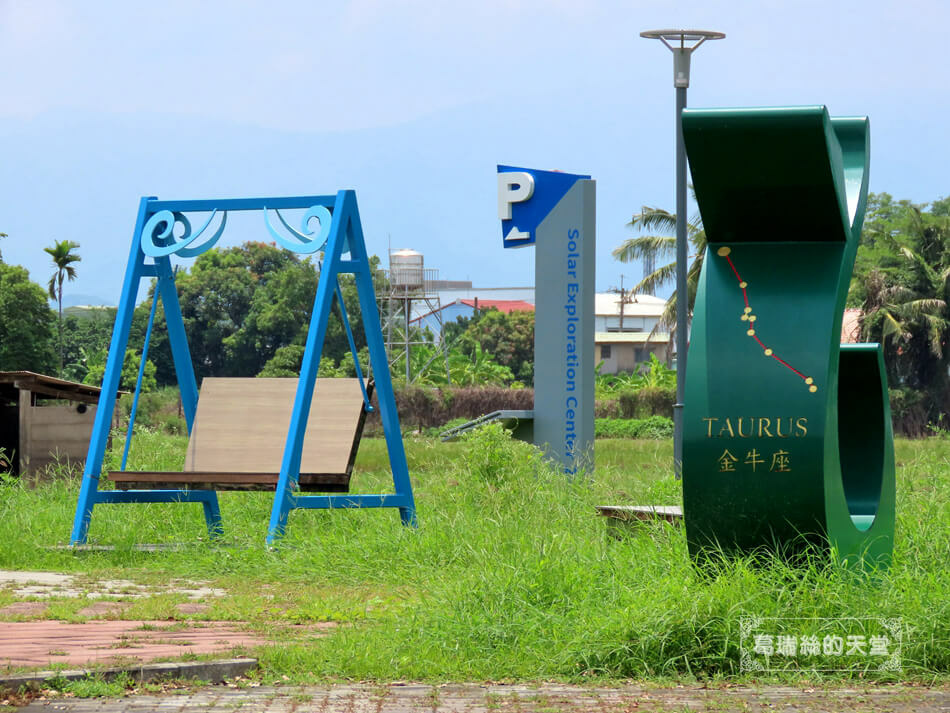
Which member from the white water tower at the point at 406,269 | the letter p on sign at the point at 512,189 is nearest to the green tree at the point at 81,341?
the white water tower at the point at 406,269

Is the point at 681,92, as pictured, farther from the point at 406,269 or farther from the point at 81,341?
the point at 81,341

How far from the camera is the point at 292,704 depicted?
15.6 feet

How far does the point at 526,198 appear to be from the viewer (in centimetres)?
1483

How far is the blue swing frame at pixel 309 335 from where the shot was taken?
30.7 feet

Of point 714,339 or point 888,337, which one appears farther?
point 888,337

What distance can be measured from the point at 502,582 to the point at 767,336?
188 centimetres

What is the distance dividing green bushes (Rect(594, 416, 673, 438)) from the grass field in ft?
86.8

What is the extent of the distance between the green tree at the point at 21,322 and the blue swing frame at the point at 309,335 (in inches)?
1376

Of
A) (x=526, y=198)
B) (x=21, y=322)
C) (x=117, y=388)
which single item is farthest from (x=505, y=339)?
(x=117, y=388)

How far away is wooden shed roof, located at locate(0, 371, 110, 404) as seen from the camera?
16.2 m

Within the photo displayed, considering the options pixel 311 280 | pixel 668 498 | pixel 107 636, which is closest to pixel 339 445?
pixel 668 498

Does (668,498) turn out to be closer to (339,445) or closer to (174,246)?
(339,445)

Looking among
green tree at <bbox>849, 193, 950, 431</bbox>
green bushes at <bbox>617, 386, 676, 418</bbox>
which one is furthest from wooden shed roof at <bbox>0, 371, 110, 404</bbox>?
green tree at <bbox>849, 193, 950, 431</bbox>

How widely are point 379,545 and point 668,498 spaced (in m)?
2.62
